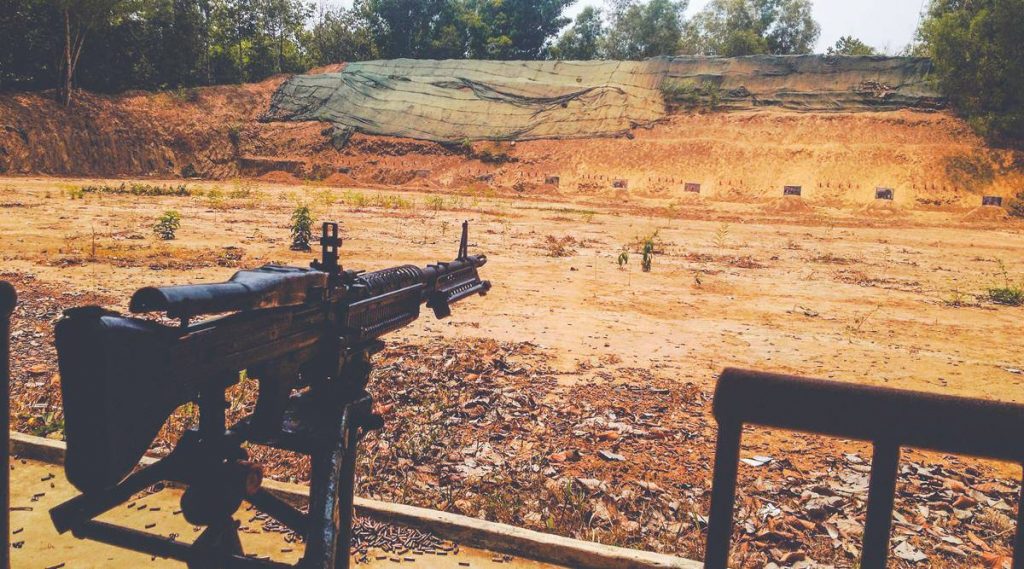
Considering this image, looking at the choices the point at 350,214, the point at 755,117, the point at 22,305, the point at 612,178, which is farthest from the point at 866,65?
the point at 22,305

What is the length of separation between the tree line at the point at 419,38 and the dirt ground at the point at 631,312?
1590 cm

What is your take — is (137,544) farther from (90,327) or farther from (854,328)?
(854,328)

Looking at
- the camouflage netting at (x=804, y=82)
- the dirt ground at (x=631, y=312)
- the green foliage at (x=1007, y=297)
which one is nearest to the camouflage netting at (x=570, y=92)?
the camouflage netting at (x=804, y=82)

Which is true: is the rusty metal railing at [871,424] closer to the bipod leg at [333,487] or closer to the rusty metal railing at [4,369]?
the bipod leg at [333,487]

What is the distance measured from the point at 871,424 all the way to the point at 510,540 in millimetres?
2387

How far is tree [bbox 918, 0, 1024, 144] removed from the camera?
30828 millimetres

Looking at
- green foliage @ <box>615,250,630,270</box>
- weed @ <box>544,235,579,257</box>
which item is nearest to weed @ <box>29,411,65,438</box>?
green foliage @ <box>615,250,630,270</box>

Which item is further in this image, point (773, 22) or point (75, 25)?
point (773, 22)

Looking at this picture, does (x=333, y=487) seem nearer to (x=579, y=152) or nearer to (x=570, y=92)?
(x=579, y=152)

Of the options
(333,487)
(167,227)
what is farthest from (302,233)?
(333,487)

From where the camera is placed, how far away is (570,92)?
3978 centimetres

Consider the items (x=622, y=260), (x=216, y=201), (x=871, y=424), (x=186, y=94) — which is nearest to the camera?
(x=871, y=424)

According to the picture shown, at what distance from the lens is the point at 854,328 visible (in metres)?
8.72

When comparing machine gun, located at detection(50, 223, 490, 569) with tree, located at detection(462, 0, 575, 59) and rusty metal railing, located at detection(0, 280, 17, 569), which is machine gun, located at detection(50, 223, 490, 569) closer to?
rusty metal railing, located at detection(0, 280, 17, 569)
